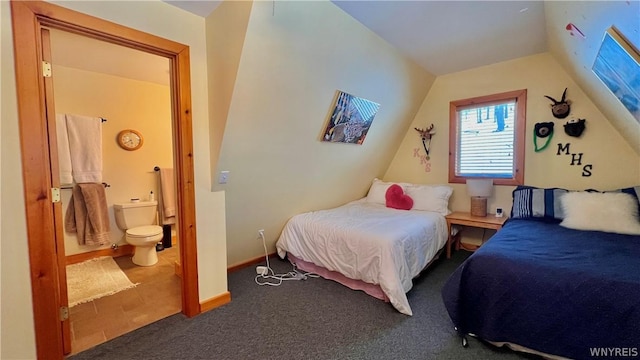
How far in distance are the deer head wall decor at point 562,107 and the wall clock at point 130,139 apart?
492cm

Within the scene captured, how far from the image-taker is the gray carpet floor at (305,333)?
5.49 feet

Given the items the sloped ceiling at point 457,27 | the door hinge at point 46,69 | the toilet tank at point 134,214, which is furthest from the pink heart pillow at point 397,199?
the door hinge at point 46,69

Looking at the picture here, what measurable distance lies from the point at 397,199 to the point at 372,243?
131 cm

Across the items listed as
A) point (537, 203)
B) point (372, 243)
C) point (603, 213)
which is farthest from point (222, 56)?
point (603, 213)

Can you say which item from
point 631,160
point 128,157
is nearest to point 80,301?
point 128,157

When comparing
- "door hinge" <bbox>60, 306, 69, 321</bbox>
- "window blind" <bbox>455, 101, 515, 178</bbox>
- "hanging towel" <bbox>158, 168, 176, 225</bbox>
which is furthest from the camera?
"hanging towel" <bbox>158, 168, 176, 225</bbox>

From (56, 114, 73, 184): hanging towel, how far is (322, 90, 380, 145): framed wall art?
285 centimetres

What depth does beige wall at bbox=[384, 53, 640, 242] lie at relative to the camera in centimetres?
263

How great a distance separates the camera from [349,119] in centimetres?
287

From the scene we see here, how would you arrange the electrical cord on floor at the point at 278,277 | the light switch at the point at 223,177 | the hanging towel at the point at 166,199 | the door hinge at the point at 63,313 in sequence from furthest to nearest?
the hanging towel at the point at 166,199, the electrical cord on floor at the point at 278,277, the light switch at the point at 223,177, the door hinge at the point at 63,313

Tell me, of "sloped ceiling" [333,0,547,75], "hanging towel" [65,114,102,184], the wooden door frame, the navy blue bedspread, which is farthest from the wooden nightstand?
"hanging towel" [65,114,102,184]

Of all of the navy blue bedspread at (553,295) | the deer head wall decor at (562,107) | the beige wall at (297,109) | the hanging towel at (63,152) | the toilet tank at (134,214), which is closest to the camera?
the navy blue bedspread at (553,295)

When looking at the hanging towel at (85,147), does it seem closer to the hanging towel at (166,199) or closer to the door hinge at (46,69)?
the hanging towel at (166,199)

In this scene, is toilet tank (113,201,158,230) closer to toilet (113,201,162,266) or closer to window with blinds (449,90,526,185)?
toilet (113,201,162,266)
